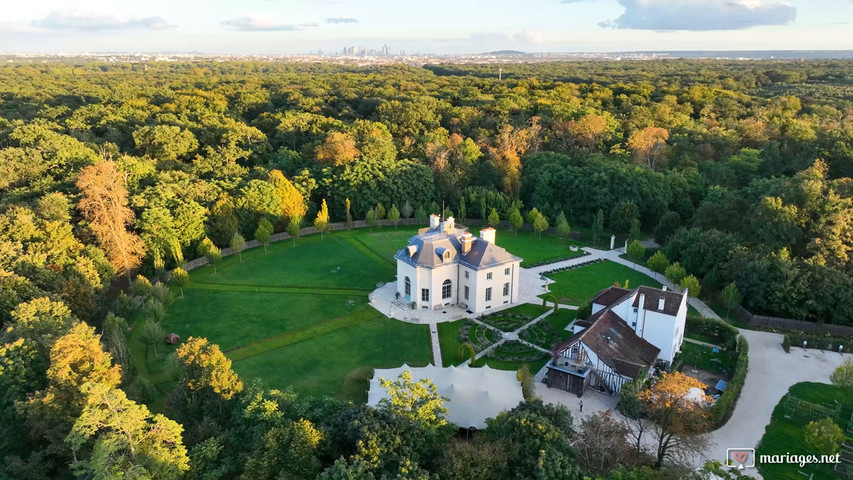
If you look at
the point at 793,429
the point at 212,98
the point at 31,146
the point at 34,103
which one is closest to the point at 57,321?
the point at 793,429


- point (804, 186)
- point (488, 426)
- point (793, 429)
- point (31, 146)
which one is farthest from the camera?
point (31, 146)

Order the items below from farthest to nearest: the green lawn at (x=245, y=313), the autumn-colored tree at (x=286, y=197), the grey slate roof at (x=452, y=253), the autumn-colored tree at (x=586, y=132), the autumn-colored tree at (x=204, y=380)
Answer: the autumn-colored tree at (x=586, y=132), the autumn-colored tree at (x=286, y=197), the grey slate roof at (x=452, y=253), the green lawn at (x=245, y=313), the autumn-colored tree at (x=204, y=380)

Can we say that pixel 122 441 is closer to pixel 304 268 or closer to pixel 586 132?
pixel 304 268

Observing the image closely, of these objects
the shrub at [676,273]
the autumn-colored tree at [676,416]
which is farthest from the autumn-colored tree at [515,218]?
the autumn-colored tree at [676,416]

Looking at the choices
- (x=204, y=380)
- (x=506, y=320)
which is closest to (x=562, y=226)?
(x=506, y=320)

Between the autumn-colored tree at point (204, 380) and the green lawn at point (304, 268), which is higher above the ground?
the autumn-colored tree at point (204, 380)

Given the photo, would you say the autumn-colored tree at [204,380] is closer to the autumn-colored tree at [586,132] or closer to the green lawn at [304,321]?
the green lawn at [304,321]

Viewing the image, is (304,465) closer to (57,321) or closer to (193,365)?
(193,365)

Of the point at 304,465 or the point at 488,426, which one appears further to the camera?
the point at 488,426
